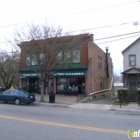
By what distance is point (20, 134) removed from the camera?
6.89m

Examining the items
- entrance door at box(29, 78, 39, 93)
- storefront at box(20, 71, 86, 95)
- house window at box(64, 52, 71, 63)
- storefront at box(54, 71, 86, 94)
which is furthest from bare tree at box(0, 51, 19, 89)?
house window at box(64, 52, 71, 63)

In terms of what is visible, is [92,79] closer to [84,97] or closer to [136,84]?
[84,97]

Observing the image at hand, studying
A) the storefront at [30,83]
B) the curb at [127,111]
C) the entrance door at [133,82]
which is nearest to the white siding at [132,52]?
the entrance door at [133,82]

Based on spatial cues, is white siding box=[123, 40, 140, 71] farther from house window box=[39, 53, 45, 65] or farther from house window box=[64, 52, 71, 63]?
house window box=[39, 53, 45, 65]

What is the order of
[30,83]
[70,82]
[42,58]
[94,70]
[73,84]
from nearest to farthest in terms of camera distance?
[42,58]
[73,84]
[70,82]
[94,70]
[30,83]

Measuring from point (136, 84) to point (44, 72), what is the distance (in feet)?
37.6

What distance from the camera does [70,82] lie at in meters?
25.1

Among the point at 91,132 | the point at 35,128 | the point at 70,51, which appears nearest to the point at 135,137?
the point at 91,132

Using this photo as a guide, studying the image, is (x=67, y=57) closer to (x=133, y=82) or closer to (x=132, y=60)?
(x=132, y=60)

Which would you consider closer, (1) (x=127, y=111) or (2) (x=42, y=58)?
(1) (x=127, y=111)

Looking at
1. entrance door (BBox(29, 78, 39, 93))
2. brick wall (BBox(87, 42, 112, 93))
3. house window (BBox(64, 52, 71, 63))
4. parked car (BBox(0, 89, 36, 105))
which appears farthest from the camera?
entrance door (BBox(29, 78, 39, 93))

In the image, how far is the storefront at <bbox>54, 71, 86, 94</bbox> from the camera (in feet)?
79.5

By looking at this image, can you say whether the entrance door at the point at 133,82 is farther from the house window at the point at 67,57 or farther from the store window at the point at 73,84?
the house window at the point at 67,57

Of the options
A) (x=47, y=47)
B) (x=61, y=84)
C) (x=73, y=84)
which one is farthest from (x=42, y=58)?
(x=61, y=84)
